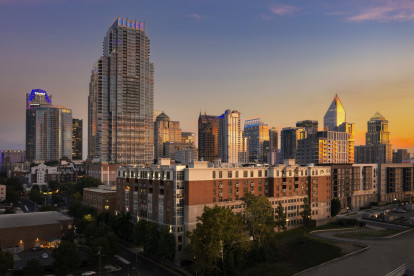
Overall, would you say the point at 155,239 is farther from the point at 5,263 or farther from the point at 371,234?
the point at 371,234

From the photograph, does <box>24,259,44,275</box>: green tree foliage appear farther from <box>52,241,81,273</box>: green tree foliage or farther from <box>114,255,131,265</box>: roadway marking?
<box>114,255,131,265</box>: roadway marking

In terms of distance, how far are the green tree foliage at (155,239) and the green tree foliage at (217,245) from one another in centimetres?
775

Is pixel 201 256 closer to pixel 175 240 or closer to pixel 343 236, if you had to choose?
pixel 175 240

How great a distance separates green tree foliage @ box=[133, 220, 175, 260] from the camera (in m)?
80.8

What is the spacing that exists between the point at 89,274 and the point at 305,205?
6787 centimetres

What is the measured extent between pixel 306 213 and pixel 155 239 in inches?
1965

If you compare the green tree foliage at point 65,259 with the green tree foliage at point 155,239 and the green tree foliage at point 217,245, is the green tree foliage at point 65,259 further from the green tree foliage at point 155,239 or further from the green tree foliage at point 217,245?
the green tree foliage at point 217,245

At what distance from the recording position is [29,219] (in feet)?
341

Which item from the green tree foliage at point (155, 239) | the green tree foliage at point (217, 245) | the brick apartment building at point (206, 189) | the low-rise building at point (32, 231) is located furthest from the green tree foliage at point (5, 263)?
the green tree foliage at point (217, 245)

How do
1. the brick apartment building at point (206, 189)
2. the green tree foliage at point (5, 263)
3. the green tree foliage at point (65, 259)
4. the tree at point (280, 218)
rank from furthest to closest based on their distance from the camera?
the tree at point (280, 218) < the brick apartment building at point (206, 189) < the green tree foliage at point (65, 259) < the green tree foliage at point (5, 263)

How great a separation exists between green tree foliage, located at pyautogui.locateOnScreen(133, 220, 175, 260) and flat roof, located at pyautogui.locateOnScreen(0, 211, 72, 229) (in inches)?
1184

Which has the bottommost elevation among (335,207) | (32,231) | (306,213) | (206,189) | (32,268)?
(32,268)

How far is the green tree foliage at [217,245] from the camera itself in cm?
7069

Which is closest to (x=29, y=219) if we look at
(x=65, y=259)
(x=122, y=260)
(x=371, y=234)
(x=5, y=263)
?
(x=5, y=263)
